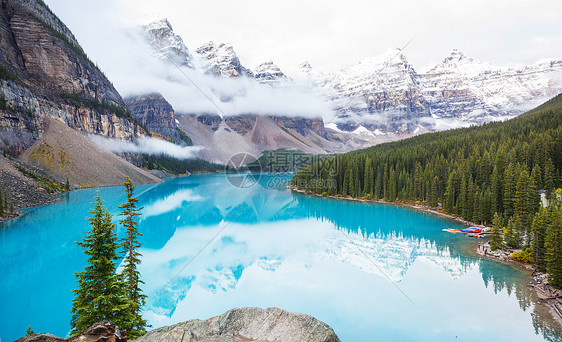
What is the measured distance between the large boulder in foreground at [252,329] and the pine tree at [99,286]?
14.4ft

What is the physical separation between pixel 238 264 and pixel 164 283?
6651mm

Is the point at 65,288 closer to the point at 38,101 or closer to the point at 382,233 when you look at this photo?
the point at 382,233

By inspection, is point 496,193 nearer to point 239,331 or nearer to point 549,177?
point 549,177

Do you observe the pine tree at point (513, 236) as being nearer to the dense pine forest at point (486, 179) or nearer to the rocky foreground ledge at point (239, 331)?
the dense pine forest at point (486, 179)

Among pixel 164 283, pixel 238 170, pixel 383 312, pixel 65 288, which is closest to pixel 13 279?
pixel 65 288

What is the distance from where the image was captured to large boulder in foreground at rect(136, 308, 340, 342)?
615cm

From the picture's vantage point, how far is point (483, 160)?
1879 inches

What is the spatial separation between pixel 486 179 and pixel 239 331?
50978 mm

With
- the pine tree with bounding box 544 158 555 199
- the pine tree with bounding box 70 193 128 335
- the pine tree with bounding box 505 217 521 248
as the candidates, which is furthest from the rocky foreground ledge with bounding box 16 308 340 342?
the pine tree with bounding box 544 158 555 199

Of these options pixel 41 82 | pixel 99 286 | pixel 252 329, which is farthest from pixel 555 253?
pixel 41 82

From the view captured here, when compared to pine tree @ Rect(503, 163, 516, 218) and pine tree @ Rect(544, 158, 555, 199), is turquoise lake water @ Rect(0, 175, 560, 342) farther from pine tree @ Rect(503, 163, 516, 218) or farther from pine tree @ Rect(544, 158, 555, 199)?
pine tree @ Rect(544, 158, 555, 199)

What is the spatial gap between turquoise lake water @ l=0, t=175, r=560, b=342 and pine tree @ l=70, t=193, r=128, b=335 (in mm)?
6652

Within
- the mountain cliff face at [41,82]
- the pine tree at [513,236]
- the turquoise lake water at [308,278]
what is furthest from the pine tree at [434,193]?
the mountain cliff face at [41,82]

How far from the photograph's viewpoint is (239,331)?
21.4 feet
